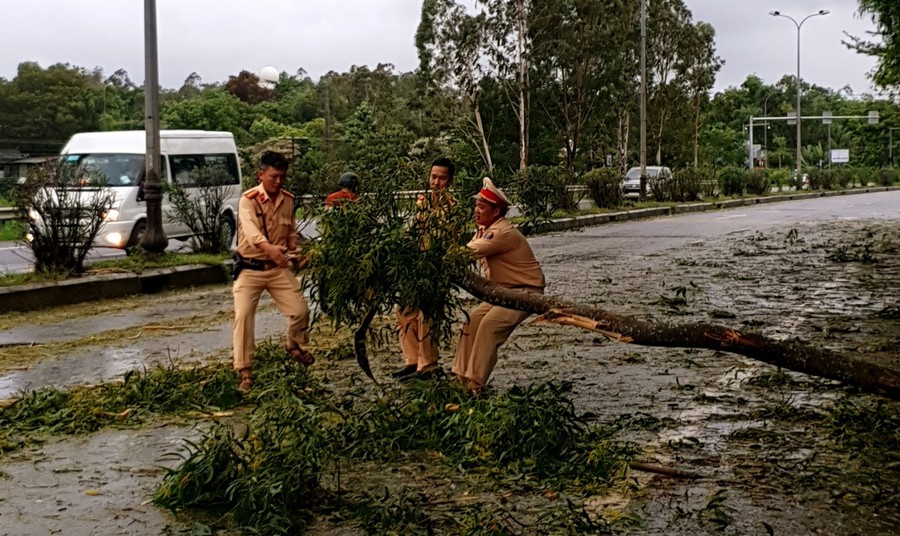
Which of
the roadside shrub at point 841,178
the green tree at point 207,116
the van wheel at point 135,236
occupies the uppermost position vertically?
the green tree at point 207,116

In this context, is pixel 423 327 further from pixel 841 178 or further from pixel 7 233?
pixel 841 178

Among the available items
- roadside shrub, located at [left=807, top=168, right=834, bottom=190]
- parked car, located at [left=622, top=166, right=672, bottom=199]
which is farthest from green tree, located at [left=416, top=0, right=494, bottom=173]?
roadside shrub, located at [left=807, top=168, right=834, bottom=190]

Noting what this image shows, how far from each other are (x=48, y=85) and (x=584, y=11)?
22.5m

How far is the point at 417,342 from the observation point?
8.03 metres

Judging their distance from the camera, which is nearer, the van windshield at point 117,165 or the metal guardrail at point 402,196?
the metal guardrail at point 402,196

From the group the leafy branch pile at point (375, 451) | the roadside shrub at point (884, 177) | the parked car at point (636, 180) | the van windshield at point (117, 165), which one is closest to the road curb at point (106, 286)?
the van windshield at point (117, 165)

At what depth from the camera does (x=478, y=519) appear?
4770 mm

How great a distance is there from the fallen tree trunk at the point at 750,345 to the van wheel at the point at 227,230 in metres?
12.1

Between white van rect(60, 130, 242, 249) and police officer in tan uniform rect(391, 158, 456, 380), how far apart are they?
10.1m

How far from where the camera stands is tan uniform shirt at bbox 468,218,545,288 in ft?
23.4

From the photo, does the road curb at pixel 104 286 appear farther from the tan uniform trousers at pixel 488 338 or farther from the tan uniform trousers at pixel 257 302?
the tan uniform trousers at pixel 488 338

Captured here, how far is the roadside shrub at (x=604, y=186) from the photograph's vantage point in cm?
3281

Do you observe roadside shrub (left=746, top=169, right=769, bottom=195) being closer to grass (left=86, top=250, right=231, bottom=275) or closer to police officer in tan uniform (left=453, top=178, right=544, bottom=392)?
grass (left=86, top=250, right=231, bottom=275)

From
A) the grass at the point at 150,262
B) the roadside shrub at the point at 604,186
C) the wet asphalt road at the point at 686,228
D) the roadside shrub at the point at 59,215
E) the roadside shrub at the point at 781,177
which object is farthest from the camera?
the roadside shrub at the point at 781,177
